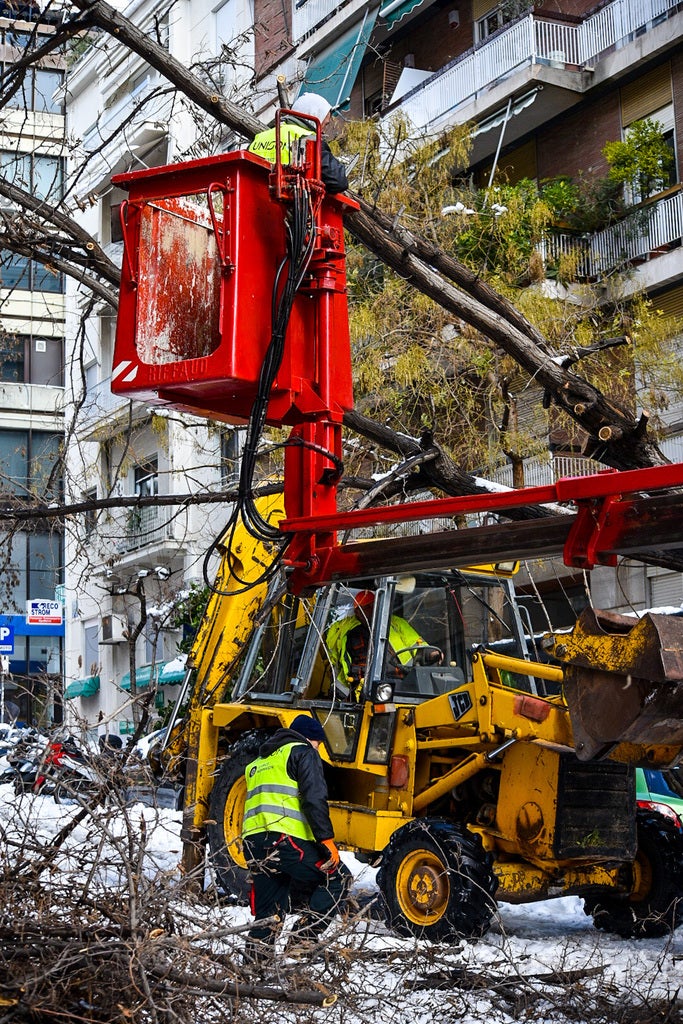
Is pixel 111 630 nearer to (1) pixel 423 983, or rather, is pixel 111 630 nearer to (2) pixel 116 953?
(1) pixel 423 983

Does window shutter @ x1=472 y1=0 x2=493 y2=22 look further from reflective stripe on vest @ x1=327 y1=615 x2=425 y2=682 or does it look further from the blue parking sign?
reflective stripe on vest @ x1=327 y1=615 x2=425 y2=682

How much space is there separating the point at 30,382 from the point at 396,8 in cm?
1435

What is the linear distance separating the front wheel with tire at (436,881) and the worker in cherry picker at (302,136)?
446 cm

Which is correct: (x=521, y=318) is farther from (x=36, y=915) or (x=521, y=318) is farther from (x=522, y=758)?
(x=36, y=915)

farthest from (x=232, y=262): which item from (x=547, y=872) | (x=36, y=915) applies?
(x=547, y=872)

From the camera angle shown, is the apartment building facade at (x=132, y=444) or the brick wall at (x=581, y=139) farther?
the brick wall at (x=581, y=139)

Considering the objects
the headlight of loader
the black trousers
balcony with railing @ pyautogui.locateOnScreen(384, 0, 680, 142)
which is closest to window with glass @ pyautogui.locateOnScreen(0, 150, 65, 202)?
the headlight of loader

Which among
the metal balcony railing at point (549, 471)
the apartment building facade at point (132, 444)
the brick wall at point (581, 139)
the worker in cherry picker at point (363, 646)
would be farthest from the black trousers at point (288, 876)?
the brick wall at point (581, 139)

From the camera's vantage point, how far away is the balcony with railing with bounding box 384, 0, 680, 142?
22047 millimetres

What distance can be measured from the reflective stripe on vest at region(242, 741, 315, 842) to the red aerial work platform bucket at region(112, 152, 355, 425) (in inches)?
102

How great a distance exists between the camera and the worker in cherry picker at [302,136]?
19.5ft

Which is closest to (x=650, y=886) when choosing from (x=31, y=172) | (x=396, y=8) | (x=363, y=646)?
(x=363, y=646)

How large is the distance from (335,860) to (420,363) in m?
10.1

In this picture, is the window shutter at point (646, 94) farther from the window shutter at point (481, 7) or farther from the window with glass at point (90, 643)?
the window with glass at point (90, 643)
